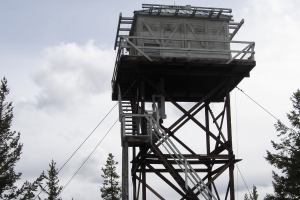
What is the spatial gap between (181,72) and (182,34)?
237 centimetres

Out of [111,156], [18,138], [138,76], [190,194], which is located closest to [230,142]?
[190,194]

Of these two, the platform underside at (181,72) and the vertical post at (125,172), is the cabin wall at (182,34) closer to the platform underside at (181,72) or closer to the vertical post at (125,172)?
the platform underside at (181,72)

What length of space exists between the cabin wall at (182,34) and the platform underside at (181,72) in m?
0.81

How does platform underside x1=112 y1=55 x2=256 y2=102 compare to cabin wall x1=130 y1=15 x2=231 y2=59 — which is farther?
cabin wall x1=130 y1=15 x2=231 y2=59

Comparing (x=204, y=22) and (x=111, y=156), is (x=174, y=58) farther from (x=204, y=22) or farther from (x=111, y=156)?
(x=111, y=156)

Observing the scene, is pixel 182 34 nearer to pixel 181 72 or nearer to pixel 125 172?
pixel 181 72

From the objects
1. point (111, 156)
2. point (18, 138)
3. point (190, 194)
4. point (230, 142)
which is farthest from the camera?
point (111, 156)

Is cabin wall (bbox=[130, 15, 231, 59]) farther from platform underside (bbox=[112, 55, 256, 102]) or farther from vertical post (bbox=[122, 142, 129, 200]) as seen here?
vertical post (bbox=[122, 142, 129, 200])

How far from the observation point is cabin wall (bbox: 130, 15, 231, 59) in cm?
3077

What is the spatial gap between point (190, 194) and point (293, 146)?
12284 mm

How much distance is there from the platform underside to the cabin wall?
808 millimetres

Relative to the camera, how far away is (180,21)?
104ft

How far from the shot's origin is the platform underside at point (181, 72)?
96.5 ft

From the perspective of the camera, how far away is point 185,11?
104ft
